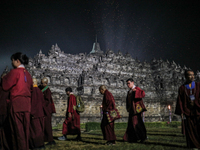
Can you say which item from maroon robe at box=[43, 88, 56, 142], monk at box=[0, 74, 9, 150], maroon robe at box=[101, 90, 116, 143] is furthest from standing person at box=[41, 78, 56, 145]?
monk at box=[0, 74, 9, 150]

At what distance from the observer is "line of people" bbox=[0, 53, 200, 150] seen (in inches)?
178

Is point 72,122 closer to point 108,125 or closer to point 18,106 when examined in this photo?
point 108,125

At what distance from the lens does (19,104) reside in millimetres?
4547

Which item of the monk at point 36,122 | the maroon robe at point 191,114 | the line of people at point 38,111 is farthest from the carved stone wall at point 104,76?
the maroon robe at point 191,114

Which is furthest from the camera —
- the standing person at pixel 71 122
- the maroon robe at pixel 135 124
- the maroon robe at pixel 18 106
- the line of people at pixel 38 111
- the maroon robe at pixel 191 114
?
the standing person at pixel 71 122

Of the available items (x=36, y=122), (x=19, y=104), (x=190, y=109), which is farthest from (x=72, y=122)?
(x=190, y=109)

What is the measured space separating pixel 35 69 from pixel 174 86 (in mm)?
42743

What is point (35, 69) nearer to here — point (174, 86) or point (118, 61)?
point (118, 61)

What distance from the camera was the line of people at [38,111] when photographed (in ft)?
14.8

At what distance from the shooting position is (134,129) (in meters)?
7.64

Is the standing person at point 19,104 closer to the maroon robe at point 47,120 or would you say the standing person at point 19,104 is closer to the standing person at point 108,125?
the maroon robe at point 47,120

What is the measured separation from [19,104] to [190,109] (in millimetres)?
5595

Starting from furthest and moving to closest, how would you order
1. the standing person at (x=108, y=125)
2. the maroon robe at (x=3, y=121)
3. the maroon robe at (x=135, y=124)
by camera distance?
the maroon robe at (x=135, y=124)
the standing person at (x=108, y=125)
the maroon robe at (x=3, y=121)

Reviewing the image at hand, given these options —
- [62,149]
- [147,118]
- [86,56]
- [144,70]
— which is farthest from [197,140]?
[144,70]
